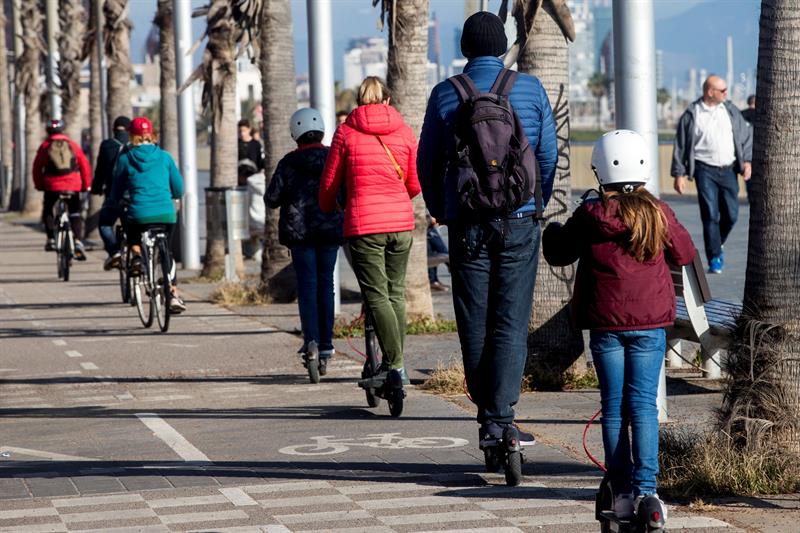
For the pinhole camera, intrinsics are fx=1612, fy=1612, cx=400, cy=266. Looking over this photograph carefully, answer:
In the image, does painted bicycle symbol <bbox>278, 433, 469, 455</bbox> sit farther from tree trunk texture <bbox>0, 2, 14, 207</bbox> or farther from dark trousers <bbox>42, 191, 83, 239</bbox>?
tree trunk texture <bbox>0, 2, 14, 207</bbox>

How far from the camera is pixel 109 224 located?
16.3m

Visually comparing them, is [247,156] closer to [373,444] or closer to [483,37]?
[373,444]

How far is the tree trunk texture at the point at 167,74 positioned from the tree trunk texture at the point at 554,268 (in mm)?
14328

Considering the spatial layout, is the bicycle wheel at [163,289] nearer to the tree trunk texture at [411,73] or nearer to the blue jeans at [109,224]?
the blue jeans at [109,224]

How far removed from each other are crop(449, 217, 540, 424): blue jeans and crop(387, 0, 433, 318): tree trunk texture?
6081 millimetres

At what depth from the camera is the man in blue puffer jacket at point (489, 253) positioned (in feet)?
22.5

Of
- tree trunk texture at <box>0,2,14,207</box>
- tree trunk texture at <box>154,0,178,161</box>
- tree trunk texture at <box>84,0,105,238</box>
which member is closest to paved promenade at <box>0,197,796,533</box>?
tree trunk texture at <box>154,0,178,161</box>

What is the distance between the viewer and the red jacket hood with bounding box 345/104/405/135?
8945mm

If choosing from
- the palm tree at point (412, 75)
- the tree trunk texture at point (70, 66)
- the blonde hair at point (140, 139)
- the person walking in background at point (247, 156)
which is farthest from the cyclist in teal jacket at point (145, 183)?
the tree trunk texture at point (70, 66)

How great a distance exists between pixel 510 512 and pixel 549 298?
3682mm

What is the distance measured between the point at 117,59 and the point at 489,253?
21722mm

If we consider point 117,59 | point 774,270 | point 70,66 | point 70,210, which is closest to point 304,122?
point 774,270

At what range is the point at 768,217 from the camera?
6.61 m

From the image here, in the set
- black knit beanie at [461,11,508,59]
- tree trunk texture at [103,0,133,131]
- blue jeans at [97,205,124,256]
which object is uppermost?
tree trunk texture at [103,0,133,131]
